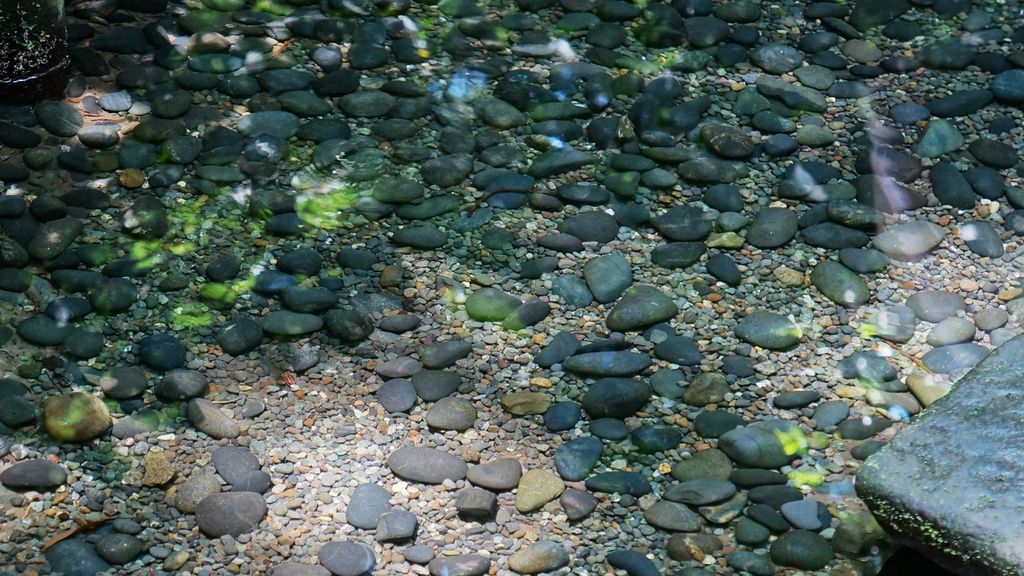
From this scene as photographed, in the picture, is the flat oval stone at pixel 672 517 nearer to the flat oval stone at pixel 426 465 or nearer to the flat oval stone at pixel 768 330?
the flat oval stone at pixel 426 465

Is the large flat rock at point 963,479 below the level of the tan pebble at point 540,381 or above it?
above

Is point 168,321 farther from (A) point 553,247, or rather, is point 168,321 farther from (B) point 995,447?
(B) point 995,447

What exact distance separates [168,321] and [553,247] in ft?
4.00

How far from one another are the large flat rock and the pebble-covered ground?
12.1 inches

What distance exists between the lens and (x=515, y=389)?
3.37 metres

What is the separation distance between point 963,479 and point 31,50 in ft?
11.3

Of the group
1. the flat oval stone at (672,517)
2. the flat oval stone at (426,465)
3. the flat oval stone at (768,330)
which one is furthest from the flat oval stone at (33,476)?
the flat oval stone at (768,330)

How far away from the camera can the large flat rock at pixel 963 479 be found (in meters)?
2.48

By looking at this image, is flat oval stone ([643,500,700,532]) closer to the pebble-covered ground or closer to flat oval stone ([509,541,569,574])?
the pebble-covered ground

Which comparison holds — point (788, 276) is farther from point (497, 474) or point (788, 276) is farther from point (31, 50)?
point (31, 50)

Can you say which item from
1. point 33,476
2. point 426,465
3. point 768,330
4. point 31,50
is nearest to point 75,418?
point 33,476

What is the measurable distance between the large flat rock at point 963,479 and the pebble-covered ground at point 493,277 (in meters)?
0.31

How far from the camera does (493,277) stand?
147 inches

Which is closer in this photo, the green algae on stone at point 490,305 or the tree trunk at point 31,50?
the green algae on stone at point 490,305
